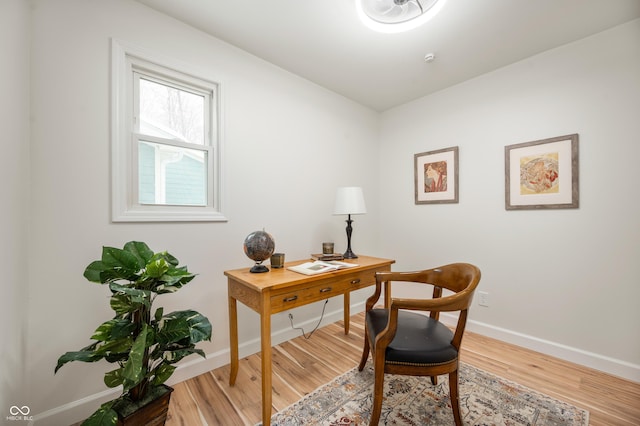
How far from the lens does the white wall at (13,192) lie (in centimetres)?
103

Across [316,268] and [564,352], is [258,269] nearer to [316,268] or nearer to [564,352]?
[316,268]

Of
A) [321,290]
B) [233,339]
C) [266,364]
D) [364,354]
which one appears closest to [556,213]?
[364,354]

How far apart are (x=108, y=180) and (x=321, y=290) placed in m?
1.47

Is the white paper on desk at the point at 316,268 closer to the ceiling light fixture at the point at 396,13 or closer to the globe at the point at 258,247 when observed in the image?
the globe at the point at 258,247

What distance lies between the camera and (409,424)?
4.48 feet

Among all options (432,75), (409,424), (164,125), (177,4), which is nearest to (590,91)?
(432,75)

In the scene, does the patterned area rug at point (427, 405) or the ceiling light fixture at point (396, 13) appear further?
the ceiling light fixture at point (396, 13)

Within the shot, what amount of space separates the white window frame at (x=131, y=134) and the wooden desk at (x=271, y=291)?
0.59 metres

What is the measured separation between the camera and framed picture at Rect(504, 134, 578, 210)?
6.48ft

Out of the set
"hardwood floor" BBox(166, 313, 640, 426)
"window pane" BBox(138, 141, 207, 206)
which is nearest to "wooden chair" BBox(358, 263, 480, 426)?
"hardwood floor" BBox(166, 313, 640, 426)

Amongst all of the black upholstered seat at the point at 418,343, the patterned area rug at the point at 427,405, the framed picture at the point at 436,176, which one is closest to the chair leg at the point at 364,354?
the patterned area rug at the point at 427,405

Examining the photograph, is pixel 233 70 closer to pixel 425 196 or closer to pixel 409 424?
pixel 425 196

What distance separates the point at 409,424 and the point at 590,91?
2.64m

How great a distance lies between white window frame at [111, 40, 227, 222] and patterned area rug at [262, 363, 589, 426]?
1.41m
